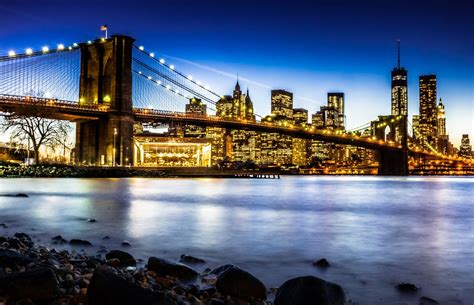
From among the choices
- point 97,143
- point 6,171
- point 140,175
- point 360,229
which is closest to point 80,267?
point 360,229

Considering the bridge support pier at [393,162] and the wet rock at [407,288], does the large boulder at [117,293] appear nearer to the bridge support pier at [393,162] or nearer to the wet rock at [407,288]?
the wet rock at [407,288]

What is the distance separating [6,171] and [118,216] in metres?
32.9

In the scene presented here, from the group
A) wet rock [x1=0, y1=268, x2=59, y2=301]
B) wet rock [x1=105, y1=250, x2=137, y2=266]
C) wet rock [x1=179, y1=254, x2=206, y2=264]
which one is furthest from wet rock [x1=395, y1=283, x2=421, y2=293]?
wet rock [x1=0, y1=268, x2=59, y2=301]

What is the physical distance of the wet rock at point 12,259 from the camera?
221 inches

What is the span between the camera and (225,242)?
9945mm

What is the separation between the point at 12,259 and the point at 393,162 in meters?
87.6

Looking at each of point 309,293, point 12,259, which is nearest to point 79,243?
point 12,259

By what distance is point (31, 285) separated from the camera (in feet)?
14.7

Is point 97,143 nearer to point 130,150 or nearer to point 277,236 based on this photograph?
point 130,150

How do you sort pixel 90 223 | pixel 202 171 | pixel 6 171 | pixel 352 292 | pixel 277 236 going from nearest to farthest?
pixel 352 292 → pixel 277 236 → pixel 90 223 → pixel 6 171 → pixel 202 171

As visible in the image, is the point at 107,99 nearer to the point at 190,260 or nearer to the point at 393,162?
the point at 190,260

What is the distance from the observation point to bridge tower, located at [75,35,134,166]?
2128 inches

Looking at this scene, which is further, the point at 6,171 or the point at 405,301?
the point at 6,171

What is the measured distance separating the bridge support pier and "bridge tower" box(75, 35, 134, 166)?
160 ft
